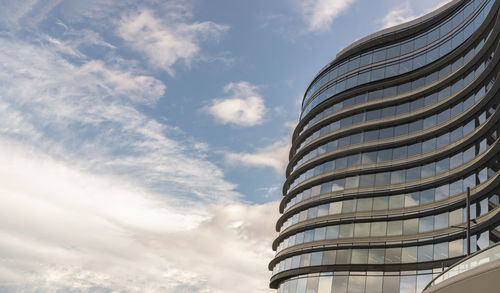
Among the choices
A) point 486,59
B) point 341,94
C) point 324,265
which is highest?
point 341,94

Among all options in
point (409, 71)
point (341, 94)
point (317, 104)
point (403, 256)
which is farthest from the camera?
point (317, 104)

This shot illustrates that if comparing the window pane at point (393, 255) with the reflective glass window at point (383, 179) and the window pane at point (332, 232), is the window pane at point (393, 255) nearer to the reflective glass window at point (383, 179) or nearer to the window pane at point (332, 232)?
the window pane at point (332, 232)

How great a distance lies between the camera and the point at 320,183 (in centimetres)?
5078

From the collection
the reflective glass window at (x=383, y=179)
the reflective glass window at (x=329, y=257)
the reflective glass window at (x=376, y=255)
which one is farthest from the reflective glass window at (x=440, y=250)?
the reflective glass window at (x=329, y=257)

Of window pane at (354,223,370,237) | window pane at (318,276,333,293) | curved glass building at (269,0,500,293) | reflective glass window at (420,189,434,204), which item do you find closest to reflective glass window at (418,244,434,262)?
curved glass building at (269,0,500,293)

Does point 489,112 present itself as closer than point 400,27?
Yes

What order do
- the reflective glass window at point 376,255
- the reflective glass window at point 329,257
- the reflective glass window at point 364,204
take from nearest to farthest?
the reflective glass window at point 376,255
the reflective glass window at point 329,257
the reflective glass window at point 364,204

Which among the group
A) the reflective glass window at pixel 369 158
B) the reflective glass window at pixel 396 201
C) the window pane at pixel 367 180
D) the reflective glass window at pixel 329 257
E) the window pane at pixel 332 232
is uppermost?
the reflective glass window at pixel 369 158

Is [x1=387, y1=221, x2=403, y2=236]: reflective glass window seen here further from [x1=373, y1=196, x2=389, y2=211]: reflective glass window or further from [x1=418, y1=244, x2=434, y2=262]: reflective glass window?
[x1=418, y1=244, x2=434, y2=262]: reflective glass window

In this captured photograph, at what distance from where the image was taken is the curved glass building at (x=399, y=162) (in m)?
37.3

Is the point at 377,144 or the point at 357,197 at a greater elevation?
the point at 377,144

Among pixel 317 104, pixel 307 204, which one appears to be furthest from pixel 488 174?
pixel 317 104

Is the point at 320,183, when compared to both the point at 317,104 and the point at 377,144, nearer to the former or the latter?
the point at 377,144

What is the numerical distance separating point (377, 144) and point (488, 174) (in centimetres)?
1336
